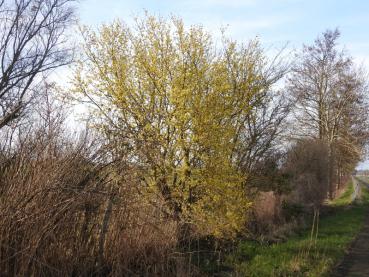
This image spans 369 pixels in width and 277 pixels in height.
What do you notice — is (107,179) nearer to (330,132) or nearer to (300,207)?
(300,207)

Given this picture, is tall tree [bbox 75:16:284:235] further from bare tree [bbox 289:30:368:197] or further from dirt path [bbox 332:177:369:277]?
bare tree [bbox 289:30:368:197]

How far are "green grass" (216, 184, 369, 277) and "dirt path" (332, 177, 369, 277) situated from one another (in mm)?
193

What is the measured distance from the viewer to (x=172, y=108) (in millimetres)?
10391

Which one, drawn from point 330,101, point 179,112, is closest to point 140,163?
point 179,112

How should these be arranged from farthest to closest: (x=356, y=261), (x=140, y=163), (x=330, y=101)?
1. (x=330, y=101)
2. (x=356, y=261)
3. (x=140, y=163)

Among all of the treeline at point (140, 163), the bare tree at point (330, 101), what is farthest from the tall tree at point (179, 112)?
the bare tree at point (330, 101)

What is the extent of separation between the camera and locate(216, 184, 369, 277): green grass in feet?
31.4

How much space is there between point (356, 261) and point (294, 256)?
1.60 m

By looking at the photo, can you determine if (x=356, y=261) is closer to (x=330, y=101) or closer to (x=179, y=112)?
(x=179, y=112)

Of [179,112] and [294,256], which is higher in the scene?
[179,112]

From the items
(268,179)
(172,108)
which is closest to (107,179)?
(172,108)

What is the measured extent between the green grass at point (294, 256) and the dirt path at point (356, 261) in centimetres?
19

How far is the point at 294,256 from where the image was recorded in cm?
1116

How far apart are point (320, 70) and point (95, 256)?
28.8 meters
